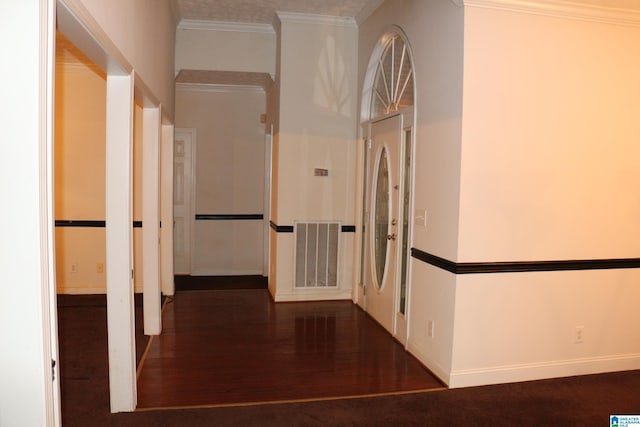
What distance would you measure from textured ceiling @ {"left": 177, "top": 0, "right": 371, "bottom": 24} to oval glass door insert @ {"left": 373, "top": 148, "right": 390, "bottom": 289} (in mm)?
1636

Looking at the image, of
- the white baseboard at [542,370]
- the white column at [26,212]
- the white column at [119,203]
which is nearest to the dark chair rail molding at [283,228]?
the white baseboard at [542,370]

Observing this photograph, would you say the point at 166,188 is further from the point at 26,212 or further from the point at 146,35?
the point at 26,212

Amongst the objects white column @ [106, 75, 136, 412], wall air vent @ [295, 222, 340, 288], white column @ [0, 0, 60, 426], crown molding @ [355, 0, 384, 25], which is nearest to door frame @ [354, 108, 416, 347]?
wall air vent @ [295, 222, 340, 288]

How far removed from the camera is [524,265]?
135 inches

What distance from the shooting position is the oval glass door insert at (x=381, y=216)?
189 inches

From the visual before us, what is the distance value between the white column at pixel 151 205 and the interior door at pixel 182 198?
9.80ft

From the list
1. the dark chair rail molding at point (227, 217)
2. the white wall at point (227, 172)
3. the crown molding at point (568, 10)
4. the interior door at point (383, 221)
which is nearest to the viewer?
the crown molding at point (568, 10)

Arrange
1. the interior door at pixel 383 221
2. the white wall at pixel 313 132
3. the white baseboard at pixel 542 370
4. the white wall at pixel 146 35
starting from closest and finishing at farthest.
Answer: the white wall at pixel 146 35 < the white baseboard at pixel 542 370 < the interior door at pixel 383 221 < the white wall at pixel 313 132

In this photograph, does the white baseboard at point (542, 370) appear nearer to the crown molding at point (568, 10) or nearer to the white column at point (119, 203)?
the white column at point (119, 203)

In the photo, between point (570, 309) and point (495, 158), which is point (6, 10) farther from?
point (570, 309)

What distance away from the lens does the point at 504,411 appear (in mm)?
3047

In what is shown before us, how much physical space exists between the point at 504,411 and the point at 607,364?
1.20 m

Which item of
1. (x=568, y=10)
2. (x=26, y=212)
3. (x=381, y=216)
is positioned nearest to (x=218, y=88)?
(x=381, y=216)

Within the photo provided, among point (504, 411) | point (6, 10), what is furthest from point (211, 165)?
point (6, 10)
